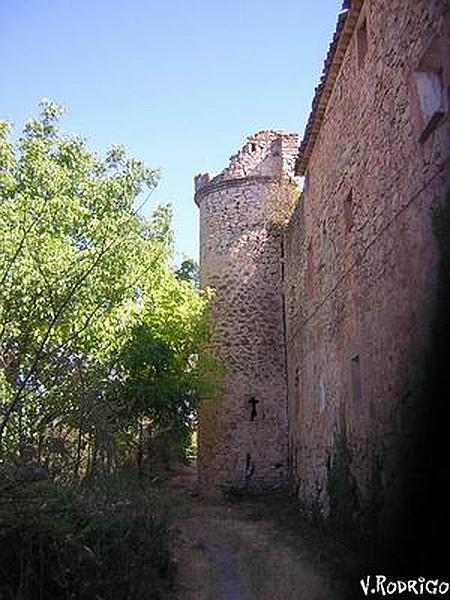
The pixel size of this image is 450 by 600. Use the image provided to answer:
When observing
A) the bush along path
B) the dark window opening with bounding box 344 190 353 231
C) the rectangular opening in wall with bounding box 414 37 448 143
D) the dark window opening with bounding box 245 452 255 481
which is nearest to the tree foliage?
the bush along path

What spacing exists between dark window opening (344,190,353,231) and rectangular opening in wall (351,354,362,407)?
2.01 metres

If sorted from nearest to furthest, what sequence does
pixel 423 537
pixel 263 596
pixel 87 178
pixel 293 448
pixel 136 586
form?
pixel 423 537
pixel 136 586
pixel 263 596
pixel 87 178
pixel 293 448

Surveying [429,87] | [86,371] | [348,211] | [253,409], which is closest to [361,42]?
[348,211]

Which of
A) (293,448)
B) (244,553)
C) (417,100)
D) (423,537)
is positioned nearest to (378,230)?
(417,100)

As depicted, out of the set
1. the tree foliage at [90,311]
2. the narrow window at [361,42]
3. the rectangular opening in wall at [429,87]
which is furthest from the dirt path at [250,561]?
the narrow window at [361,42]

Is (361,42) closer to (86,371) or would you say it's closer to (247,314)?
(86,371)

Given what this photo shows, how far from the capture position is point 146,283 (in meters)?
14.5

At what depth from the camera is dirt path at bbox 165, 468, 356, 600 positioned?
7508 millimetres

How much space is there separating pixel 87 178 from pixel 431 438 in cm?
A: 1093

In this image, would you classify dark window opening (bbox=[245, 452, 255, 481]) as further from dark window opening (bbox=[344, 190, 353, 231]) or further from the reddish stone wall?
dark window opening (bbox=[344, 190, 353, 231])

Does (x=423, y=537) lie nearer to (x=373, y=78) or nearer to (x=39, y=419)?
(x=39, y=419)

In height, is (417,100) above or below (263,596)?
above

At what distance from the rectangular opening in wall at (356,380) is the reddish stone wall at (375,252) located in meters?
0.01

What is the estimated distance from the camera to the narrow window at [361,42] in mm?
8555
